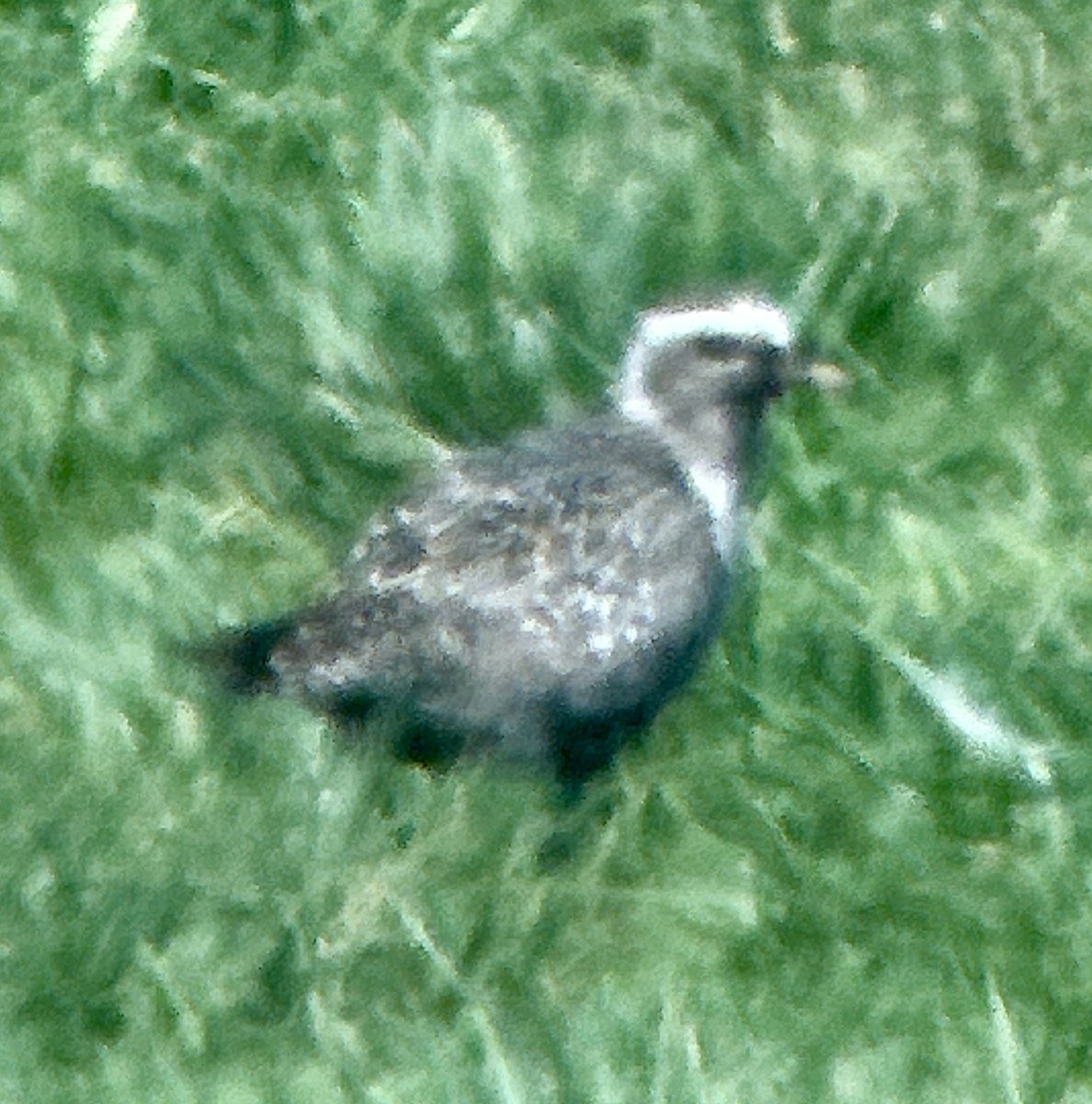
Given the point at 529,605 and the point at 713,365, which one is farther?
the point at 713,365

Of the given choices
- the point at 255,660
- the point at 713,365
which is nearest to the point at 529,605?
the point at 255,660

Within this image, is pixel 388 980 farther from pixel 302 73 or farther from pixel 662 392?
pixel 302 73

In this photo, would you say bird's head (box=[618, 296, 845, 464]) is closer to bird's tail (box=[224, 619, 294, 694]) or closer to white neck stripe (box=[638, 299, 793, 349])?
white neck stripe (box=[638, 299, 793, 349])

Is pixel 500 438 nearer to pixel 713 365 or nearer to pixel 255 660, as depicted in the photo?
pixel 713 365

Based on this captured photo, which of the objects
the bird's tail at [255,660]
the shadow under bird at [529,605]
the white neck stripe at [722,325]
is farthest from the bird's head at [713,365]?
the bird's tail at [255,660]

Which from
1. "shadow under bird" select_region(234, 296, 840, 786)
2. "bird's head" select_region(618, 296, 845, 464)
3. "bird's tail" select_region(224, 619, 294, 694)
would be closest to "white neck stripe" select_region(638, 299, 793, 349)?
"bird's head" select_region(618, 296, 845, 464)

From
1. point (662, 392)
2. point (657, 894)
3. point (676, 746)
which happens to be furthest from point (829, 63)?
point (657, 894)

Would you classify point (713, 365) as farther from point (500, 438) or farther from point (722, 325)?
point (500, 438)

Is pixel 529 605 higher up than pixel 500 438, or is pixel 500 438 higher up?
pixel 500 438
